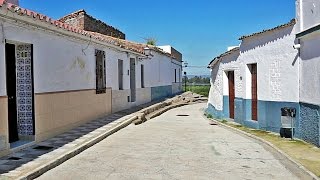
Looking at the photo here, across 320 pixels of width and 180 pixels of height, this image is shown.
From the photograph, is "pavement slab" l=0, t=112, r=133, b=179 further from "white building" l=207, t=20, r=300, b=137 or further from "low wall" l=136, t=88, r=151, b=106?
"low wall" l=136, t=88, r=151, b=106

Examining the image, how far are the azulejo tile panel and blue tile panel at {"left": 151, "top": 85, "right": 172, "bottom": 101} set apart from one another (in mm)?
17705

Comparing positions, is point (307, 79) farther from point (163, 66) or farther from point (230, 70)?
point (163, 66)

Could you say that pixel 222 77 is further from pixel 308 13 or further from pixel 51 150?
pixel 51 150

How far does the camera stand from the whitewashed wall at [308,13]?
32.2 feet

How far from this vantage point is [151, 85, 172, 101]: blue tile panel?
89.9 ft

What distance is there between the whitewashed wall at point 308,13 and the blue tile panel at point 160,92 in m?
16.9

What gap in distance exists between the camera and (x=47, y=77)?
10.2 m

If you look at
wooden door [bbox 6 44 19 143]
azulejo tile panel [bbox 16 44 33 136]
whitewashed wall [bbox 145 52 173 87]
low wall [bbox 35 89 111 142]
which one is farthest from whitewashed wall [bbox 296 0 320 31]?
whitewashed wall [bbox 145 52 173 87]

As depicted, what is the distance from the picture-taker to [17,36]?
8.59 meters

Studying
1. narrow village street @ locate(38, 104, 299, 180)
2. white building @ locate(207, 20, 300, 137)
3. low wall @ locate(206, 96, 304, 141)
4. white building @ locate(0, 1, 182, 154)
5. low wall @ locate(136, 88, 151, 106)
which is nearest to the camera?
narrow village street @ locate(38, 104, 299, 180)

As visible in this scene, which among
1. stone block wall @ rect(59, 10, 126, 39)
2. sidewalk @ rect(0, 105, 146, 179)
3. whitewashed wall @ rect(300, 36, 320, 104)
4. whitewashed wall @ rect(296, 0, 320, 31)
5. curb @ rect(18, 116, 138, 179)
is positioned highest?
stone block wall @ rect(59, 10, 126, 39)

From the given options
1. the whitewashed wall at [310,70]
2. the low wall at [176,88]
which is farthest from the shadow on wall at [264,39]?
the low wall at [176,88]

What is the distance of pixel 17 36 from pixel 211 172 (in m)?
5.48

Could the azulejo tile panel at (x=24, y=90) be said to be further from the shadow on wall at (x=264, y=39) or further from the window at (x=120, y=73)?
the window at (x=120, y=73)
